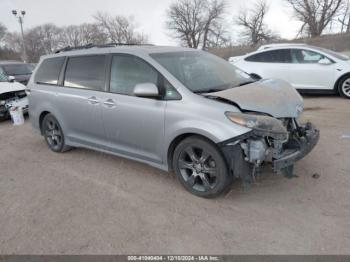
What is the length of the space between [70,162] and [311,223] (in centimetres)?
369

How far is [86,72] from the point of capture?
4.71m

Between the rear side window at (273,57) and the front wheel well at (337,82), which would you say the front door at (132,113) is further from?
Result: the front wheel well at (337,82)

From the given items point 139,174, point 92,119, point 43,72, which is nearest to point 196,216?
point 139,174

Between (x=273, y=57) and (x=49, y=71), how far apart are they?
6.62m

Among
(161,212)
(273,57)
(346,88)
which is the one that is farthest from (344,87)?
(161,212)

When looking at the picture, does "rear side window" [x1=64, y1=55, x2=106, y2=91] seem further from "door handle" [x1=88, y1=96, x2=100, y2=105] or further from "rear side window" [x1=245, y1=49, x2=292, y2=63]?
"rear side window" [x1=245, y1=49, x2=292, y2=63]

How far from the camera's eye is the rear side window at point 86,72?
4453 mm

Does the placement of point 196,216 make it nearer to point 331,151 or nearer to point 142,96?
point 142,96

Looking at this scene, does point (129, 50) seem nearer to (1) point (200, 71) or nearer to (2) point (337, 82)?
(1) point (200, 71)

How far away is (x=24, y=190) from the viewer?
4.11 m

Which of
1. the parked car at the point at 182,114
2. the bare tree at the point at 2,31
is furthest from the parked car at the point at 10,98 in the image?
the bare tree at the point at 2,31

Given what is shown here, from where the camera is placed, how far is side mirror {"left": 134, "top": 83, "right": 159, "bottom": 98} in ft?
11.9

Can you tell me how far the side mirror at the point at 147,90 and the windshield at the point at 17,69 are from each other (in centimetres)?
1044

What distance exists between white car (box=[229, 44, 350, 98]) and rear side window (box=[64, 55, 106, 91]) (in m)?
5.61
